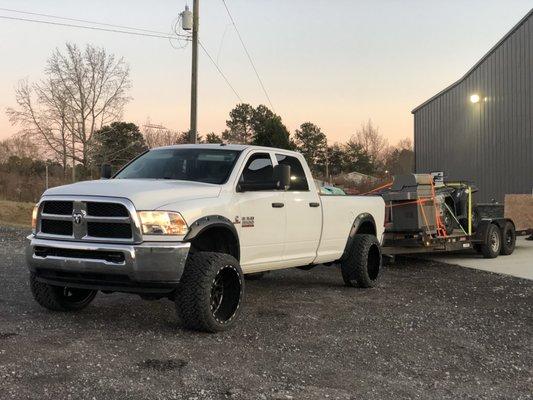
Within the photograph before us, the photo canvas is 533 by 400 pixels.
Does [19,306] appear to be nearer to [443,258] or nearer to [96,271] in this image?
[96,271]

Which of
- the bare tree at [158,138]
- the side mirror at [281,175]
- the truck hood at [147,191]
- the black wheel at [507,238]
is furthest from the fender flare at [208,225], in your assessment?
the bare tree at [158,138]

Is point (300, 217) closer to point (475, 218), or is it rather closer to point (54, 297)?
point (54, 297)

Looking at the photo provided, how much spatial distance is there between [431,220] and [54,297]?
7.85m

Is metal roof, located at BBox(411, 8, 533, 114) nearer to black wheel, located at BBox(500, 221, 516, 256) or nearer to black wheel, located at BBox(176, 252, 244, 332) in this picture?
black wheel, located at BBox(500, 221, 516, 256)

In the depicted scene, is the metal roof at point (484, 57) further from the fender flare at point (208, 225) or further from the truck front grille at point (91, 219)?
the truck front grille at point (91, 219)

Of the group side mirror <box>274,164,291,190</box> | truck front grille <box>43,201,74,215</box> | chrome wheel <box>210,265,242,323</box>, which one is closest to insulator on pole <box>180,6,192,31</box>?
side mirror <box>274,164,291,190</box>

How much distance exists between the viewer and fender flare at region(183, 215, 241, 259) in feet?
18.9

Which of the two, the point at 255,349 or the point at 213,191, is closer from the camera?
the point at 255,349

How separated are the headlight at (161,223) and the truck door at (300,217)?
1968 mm

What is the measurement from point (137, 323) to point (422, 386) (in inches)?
124

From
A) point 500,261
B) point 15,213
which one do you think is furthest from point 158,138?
point 500,261

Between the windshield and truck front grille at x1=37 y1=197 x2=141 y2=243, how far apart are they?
125cm

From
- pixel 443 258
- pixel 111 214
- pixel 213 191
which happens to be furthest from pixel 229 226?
pixel 443 258

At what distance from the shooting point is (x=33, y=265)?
6105 millimetres
